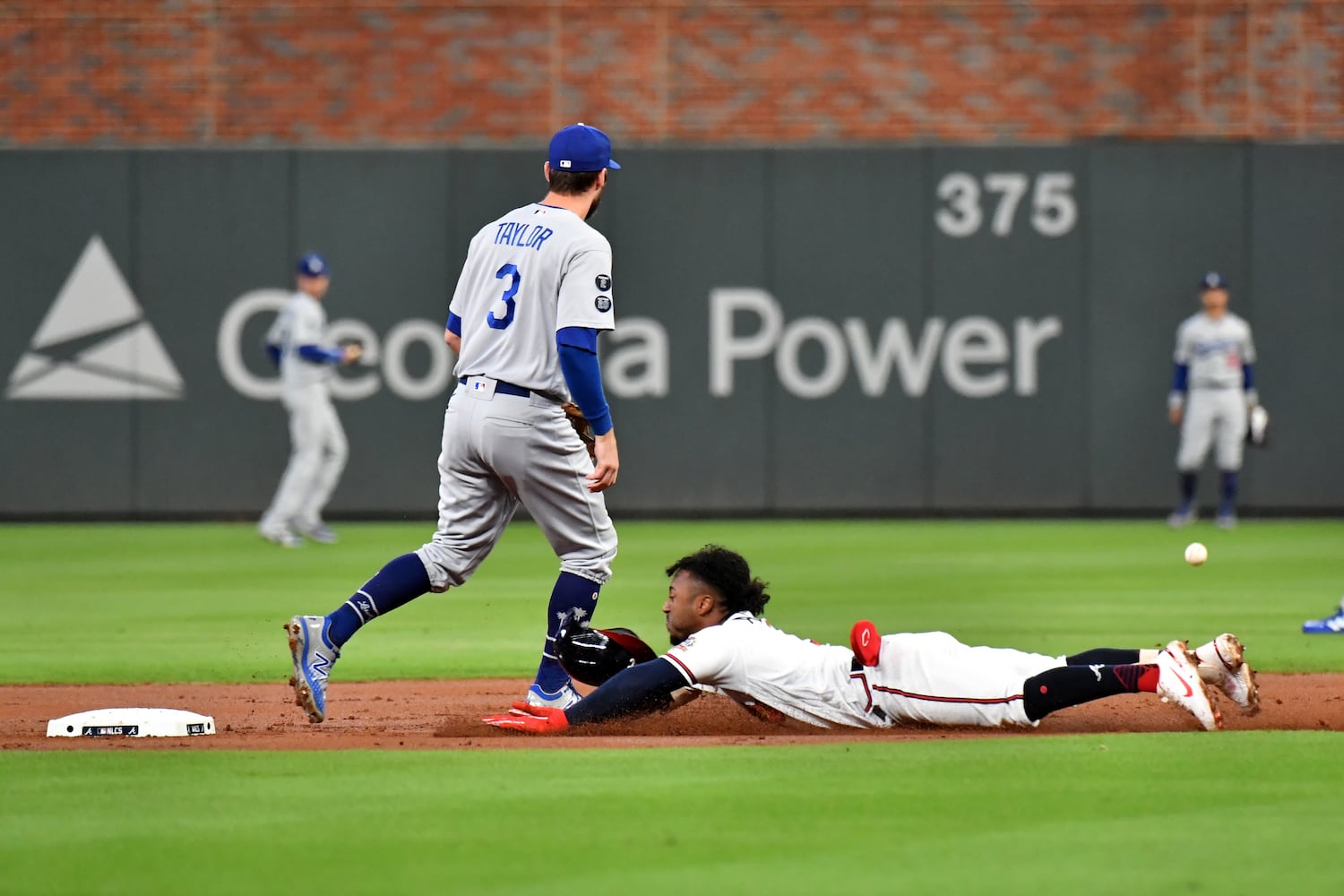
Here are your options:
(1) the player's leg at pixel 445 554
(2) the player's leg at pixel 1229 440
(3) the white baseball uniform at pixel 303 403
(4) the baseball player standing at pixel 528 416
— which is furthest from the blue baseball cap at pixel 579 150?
(2) the player's leg at pixel 1229 440

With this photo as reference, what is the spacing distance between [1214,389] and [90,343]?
10953 millimetres

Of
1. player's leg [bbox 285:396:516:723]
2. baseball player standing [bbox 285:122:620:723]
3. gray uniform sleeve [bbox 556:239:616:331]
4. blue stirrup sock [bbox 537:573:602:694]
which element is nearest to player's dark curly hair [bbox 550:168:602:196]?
baseball player standing [bbox 285:122:620:723]

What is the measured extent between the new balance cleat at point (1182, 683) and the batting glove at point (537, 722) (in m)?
2.12

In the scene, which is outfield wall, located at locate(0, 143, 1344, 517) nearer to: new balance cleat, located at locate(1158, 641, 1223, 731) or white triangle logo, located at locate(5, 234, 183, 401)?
white triangle logo, located at locate(5, 234, 183, 401)

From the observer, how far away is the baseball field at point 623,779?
16.0 ft

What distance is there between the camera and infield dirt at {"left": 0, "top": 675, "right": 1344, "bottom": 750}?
699 centimetres

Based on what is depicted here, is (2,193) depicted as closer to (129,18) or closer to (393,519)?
(129,18)

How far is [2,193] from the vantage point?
1950 centimetres

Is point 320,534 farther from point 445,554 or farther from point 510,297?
point 510,297

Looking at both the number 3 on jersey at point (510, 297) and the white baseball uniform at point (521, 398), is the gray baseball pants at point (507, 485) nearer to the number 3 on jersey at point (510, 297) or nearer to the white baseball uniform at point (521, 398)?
the white baseball uniform at point (521, 398)

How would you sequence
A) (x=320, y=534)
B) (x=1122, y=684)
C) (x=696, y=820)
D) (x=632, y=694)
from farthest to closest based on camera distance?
(x=320, y=534) < (x=632, y=694) < (x=1122, y=684) < (x=696, y=820)

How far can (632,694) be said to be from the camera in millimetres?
6812

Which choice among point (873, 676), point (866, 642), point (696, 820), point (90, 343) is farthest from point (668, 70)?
point (696, 820)

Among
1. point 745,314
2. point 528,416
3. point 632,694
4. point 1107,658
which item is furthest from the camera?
point 745,314
